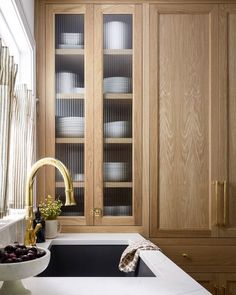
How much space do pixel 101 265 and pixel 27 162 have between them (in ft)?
2.16

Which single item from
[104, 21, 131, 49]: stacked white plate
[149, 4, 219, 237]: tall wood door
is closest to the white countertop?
[149, 4, 219, 237]: tall wood door

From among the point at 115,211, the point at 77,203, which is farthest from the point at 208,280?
the point at 77,203

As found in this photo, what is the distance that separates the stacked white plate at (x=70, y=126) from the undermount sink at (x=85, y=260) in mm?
706

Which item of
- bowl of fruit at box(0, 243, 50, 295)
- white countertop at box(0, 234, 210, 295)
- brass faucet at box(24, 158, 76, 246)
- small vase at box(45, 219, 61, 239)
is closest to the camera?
bowl of fruit at box(0, 243, 50, 295)

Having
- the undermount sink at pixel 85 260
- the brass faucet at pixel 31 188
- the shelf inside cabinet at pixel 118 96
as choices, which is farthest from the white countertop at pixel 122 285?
the shelf inside cabinet at pixel 118 96

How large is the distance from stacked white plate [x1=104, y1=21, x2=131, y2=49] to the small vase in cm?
112

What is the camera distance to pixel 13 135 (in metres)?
2.00

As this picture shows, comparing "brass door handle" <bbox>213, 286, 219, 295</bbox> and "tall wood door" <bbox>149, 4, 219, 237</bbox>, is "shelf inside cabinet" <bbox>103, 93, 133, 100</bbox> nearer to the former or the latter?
"tall wood door" <bbox>149, 4, 219, 237</bbox>

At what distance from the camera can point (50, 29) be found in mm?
2498

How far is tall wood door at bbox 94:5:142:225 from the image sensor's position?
2.48 m

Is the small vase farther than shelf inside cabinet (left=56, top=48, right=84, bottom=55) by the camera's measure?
No

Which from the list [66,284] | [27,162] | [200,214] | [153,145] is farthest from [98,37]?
[66,284]

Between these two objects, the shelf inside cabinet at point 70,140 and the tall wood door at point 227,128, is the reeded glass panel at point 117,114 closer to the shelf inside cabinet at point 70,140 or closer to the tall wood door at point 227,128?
the shelf inside cabinet at point 70,140

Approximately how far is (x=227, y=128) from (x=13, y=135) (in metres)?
1.29
